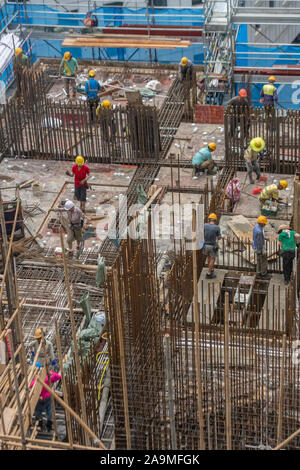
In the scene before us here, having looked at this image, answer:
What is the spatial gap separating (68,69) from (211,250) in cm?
1235

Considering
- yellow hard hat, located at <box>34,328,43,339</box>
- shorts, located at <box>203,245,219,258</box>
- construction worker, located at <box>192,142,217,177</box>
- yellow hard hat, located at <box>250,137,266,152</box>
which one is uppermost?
yellow hard hat, located at <box>250,137,266,152</box>

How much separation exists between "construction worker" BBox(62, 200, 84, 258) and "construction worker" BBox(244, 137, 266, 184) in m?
5.36

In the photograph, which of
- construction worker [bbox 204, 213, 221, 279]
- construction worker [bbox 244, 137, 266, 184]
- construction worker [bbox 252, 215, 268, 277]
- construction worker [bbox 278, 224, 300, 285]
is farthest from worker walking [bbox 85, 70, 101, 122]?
construction worker [bbox 278, 224, 300, 285]

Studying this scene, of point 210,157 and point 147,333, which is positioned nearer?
point 147,333

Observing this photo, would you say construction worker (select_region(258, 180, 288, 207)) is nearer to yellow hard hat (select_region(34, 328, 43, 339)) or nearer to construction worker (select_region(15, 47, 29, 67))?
yellow hard hat (select_region(34, 328, 43, 339))

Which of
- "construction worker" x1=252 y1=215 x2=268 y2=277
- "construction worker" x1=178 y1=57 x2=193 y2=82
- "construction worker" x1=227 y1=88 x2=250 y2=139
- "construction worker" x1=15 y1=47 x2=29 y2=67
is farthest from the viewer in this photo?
"construction worker" x1=15 y1=47 x2=29 y2=67

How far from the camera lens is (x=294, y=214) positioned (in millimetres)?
29109

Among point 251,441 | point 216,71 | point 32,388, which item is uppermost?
point 216,71

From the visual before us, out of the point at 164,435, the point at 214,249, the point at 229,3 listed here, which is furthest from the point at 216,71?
the point at 164,435

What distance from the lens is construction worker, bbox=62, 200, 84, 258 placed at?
29.2 meters

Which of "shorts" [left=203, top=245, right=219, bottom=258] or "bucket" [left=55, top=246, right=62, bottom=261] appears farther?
"bucket" [left=55, top=246, right=62, bottom=261]

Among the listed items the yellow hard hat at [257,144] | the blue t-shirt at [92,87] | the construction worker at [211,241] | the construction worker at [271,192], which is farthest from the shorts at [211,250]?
the blue t-shirt at [92,87]

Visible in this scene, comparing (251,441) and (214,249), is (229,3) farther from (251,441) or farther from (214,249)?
(251,441)
